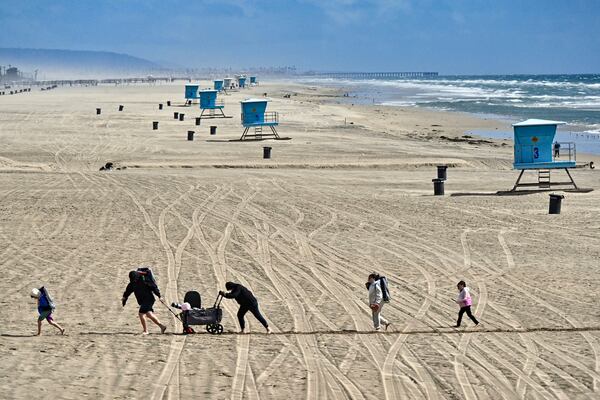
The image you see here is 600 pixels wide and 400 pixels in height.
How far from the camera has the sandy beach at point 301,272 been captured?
1055 centimetres

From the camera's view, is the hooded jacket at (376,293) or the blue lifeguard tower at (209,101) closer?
the hooded jacket at (376,293)

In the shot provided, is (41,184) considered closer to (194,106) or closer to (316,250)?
(316,250)

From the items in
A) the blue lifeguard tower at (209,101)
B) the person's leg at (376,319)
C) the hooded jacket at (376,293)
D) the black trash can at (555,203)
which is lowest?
the person's leg at (376,319)

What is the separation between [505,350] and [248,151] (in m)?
24.8

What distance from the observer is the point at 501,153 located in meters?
36.2

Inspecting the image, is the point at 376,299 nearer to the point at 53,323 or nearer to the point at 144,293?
the point at 144,293

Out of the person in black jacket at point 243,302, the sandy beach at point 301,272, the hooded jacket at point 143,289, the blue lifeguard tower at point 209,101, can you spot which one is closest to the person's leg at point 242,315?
the person in black jacket at point 243,302

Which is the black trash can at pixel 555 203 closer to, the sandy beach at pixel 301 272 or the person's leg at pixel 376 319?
the sandy beach at pixel 301 272

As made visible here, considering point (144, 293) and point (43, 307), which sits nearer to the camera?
point (43, 307)

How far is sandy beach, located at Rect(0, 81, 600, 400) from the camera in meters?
10.5

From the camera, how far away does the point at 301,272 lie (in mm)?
16375

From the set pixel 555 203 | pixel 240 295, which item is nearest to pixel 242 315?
pixel 240 295

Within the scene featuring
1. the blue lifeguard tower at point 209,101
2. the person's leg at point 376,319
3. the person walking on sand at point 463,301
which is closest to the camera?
the person's leg at point 376,319

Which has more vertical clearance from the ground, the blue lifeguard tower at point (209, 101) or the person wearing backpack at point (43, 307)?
the blue lifeguard tower at point (209, 101)
